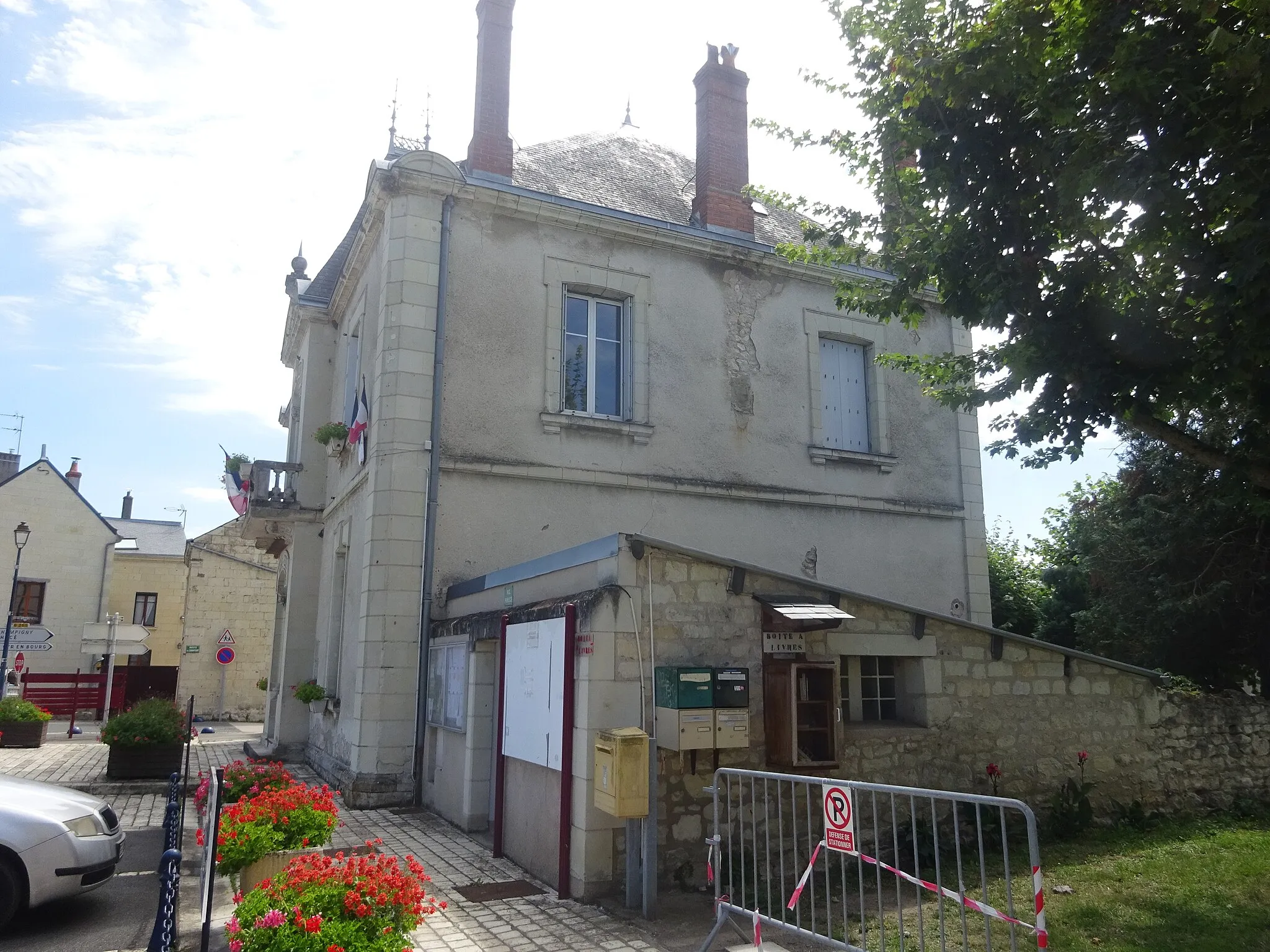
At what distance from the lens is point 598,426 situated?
39.4ft

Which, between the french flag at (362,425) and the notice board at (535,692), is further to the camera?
the french flag at (362,425)

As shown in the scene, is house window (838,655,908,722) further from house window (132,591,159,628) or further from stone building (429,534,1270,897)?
house window (132,591,159,628)

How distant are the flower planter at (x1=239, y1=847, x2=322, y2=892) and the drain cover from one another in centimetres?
118

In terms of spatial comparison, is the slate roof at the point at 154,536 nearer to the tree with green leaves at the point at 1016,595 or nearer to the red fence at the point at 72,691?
the red fence at the point at 72,691

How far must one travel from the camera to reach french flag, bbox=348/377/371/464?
12.0 meters

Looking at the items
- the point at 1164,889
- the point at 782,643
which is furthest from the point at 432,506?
the point at 1164,889

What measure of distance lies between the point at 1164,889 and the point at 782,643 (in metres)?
3.17

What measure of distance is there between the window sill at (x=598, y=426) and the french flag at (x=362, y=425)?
226cm

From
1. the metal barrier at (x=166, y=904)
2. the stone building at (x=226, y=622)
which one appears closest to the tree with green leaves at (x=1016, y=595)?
the metal barrier at (x=166, y=904)

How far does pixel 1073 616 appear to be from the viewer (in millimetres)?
15461

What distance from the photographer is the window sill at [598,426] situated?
11758 millimetres

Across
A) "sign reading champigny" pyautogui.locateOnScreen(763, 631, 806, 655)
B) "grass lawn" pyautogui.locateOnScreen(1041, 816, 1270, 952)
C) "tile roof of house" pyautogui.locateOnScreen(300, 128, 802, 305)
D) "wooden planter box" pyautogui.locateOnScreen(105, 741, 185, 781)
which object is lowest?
"grass lawn" pyautogui.locateOnScreen(1041, 816, 1270, 952)

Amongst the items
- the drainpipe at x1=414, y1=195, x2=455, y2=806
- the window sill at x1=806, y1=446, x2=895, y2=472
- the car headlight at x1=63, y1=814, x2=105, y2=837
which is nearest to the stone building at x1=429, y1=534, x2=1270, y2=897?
the drainpipe at x1=414, y1=195, x2=455, y2=806

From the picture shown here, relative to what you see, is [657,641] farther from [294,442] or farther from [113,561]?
[113,561]
